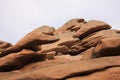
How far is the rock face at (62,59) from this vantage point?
65.1 feet

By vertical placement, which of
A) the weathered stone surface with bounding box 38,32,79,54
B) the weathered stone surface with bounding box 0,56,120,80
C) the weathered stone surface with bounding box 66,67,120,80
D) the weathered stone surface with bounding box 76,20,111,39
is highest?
the weathered stone surface with bounding box 76,20,111,39

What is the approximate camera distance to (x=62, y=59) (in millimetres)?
29734

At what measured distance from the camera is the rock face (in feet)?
65.1

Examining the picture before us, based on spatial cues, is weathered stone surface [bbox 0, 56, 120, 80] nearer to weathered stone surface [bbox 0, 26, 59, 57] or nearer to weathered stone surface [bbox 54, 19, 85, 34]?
weathered stone surface [bbox 0, 26, 59, 57]

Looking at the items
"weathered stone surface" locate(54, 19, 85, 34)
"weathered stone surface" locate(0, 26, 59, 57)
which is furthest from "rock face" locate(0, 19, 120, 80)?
"weathered stone surface" locate(54, 19, 85, 34)

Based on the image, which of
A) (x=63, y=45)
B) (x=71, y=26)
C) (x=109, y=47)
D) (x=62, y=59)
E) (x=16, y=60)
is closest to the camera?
(x=109, y=47)

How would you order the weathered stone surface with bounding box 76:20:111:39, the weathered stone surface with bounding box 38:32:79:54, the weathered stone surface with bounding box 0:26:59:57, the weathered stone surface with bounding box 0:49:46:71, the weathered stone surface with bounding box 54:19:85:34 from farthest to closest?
the weathered stone surface with bounding box 54:19:85:34, the weathered stone surface with bounding box 76:20:111:39, the weathered stone surface with bounding box 38:32:79:54, the weathered stone surface with bounding box 0:26:59:57, the weathered stone surface with bounding box 0:49:46:71

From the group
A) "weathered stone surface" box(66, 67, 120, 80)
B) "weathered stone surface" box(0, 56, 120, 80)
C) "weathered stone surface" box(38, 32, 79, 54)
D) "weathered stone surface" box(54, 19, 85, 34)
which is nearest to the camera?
"weathered stone surface" box(66, 67, 120, 80)

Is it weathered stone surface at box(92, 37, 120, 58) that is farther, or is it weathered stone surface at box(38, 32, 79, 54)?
weathered stone surface at box(38, 32, 79, 54)

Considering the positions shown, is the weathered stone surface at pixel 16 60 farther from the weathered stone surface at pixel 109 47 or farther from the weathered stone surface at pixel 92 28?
the weathered stone surface at pixel 92 28

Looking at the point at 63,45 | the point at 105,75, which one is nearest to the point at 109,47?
the point at 105,75

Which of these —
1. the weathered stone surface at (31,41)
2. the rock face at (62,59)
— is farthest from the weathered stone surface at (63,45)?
the weathered stone surface at (31,41)

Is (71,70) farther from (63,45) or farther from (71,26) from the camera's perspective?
(71,26)

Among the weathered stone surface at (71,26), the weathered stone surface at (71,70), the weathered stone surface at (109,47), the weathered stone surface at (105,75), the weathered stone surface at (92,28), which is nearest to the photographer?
the weathered stone surface at (105,75)
